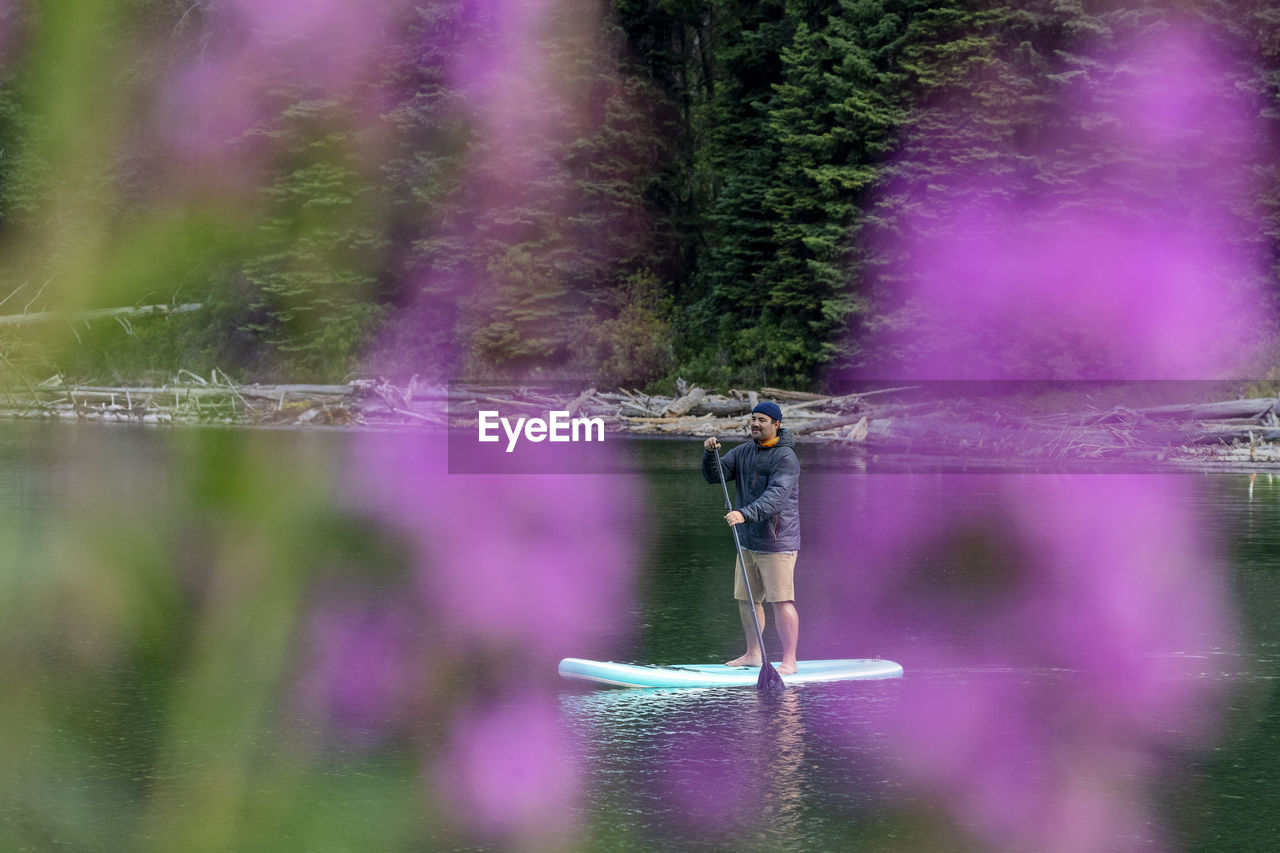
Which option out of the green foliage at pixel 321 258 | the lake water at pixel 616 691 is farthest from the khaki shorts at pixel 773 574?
the green foliage at pixel 321 258

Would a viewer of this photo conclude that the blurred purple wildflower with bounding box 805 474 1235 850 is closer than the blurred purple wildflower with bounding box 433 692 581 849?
No

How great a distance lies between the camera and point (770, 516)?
10.7 meters

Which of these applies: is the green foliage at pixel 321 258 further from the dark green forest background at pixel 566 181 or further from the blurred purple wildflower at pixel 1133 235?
the blurred purple wildflower at pixel 1133 235

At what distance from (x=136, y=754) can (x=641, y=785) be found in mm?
2660

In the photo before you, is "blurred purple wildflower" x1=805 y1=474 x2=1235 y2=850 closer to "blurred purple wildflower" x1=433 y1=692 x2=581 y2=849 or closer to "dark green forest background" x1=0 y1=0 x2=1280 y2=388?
"blurred purple wildflower" x1=433 y1=692 x2=581 y2=849

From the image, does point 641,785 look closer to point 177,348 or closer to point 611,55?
point 611,55

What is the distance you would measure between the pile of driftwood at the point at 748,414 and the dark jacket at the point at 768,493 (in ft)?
71.7

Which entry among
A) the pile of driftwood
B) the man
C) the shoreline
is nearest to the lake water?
the man

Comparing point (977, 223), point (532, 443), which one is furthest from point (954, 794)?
point (977, 223)

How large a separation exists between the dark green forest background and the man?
1222 inches

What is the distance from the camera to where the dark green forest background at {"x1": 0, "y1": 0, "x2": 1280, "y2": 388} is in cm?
4266

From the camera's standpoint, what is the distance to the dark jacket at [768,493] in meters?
10.7

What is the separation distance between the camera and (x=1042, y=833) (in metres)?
7.41

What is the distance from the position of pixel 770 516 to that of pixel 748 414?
3400cm
